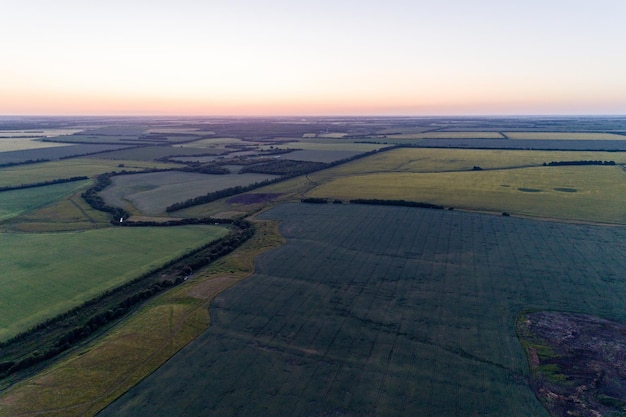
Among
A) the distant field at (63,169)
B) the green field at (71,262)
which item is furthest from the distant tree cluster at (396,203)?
the distant field at (63,169)

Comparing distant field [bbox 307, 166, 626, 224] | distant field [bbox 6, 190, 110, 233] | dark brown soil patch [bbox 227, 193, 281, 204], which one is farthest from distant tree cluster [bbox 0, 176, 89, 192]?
distant field [bbox 307, 166, 626, 224]

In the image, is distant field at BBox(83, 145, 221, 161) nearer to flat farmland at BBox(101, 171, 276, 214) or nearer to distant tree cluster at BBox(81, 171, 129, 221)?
flat farmland at BBox(101, 171, 276, 214)

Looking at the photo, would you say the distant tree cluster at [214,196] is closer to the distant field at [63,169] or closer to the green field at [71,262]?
the green field at [71,262]

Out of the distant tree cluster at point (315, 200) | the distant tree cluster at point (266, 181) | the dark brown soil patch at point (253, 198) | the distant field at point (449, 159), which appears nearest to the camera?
the distant tree cluster at point (266, 181)

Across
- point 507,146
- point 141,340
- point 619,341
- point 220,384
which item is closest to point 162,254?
point 141,340

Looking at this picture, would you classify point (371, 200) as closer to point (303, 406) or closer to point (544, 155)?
point (303, 406)

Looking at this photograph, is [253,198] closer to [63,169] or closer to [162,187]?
[162,187]

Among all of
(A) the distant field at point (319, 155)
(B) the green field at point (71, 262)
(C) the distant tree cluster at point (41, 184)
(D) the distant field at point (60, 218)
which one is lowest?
(B) the green field at point (71, 262)
